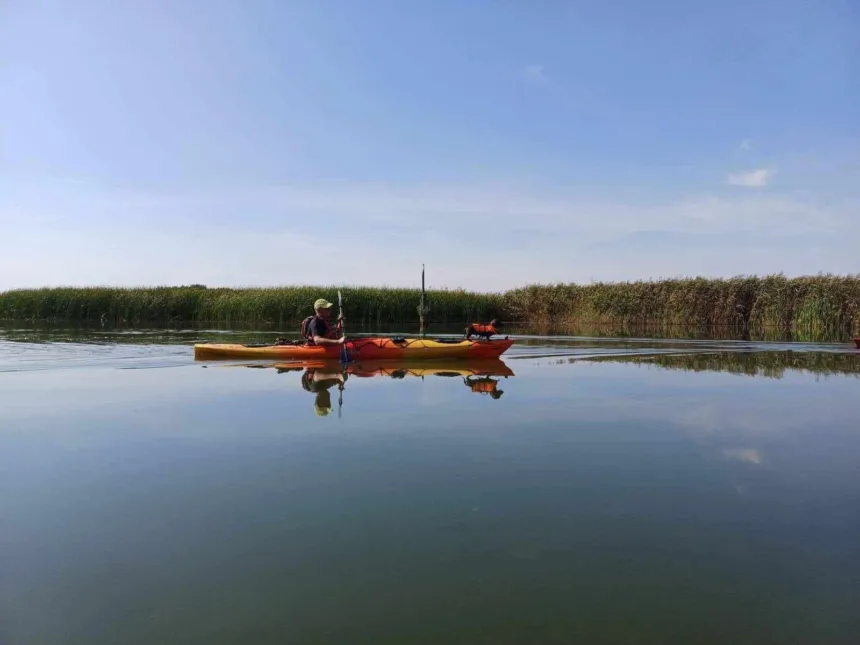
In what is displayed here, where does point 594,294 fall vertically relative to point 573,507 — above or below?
above

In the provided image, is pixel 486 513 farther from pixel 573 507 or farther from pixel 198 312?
pixel 198 312

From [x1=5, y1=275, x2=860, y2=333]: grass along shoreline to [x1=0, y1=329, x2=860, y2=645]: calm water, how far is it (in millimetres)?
18059

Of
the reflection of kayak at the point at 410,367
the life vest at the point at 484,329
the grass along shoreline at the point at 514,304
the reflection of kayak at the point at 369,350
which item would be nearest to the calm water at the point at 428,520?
the reflection of kayak at the point at 410,367

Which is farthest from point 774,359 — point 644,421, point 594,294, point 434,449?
point 594,294

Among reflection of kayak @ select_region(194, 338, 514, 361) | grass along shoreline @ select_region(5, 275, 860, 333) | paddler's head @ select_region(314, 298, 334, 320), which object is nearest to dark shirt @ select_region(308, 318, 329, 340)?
paddler's head @ select_region(314, 298, 334, 320)

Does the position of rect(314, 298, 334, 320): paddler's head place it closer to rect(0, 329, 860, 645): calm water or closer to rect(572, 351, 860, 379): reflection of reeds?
rect(0, 329, 860, 645): calm water

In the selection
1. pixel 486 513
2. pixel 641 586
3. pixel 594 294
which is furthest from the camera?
pixel 594 294

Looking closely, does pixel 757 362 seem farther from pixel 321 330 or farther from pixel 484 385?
pixel 321 330

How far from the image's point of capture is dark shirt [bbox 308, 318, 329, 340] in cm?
1159

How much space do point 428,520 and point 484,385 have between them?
5429 mm

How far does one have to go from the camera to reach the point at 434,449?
516 cm

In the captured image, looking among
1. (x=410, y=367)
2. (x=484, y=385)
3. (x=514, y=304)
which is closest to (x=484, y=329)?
(x=410, y=367)

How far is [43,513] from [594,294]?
26740 millimetres

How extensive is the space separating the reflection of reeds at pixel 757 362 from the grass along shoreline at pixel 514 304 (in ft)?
36.7
